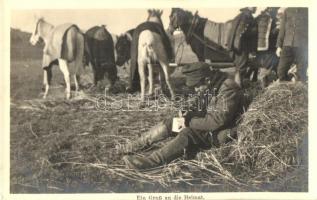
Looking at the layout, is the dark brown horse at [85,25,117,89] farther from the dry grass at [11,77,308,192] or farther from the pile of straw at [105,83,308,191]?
the pile of straw at [105,83,308,191]

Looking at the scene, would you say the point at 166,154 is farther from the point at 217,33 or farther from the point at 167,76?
the point at 217,33

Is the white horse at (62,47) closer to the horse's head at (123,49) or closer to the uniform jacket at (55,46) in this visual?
the uniform jacket at (55,46)

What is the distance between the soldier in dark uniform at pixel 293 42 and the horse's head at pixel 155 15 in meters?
1.13

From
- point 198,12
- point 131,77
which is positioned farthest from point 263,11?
point 131,77

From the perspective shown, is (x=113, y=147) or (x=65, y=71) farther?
(x=65, y=71)

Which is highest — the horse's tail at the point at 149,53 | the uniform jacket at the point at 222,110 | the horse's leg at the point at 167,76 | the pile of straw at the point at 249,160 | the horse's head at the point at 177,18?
the horse's head at the point at 177,18

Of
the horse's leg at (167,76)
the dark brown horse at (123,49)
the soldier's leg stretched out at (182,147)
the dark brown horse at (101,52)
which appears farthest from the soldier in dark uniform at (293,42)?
the dark brown horse at (101,52)

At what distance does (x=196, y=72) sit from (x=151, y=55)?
1.49 feet

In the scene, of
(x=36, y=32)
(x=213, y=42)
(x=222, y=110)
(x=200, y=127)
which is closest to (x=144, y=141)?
(x=200, y=127)

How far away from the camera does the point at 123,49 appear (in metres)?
4.35

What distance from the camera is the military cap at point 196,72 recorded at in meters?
4.28

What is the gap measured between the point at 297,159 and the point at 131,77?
171 centimetres
